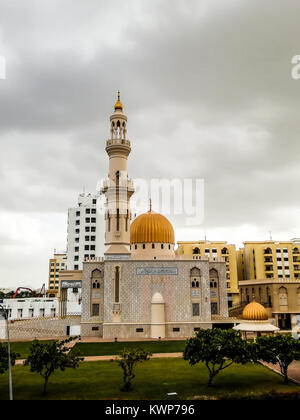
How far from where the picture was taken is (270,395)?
18562mm

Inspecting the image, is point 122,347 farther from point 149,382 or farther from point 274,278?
point 274,278

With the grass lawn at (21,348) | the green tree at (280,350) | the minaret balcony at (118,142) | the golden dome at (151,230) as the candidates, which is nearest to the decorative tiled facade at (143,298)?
Result: the golden dome at (151,230)

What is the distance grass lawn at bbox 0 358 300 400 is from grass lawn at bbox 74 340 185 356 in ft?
22.9

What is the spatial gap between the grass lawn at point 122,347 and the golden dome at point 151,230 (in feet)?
47.0

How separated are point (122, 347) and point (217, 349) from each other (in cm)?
1972

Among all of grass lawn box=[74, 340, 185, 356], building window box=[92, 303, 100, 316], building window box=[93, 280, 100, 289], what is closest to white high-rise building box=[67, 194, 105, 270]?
building window box=[93, 280, 100, 289]

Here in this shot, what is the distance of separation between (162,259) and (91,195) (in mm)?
43036

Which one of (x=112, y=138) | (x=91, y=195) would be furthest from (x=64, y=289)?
(x=91, y=195)

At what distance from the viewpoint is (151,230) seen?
53000 millimetres

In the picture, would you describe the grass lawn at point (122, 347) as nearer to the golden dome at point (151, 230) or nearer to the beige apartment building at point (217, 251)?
the golden dome at point (151, 230)

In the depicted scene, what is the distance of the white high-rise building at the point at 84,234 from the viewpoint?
269 ft

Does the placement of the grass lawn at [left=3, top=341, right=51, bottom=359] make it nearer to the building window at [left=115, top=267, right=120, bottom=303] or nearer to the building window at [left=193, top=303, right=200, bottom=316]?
→ the building window at [left=115, top=267, right=120, bottom=303]

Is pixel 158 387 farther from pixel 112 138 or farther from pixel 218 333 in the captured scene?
pixel 112 138

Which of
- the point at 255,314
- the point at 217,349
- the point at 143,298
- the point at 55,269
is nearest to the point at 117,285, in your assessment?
the point at 143,298
